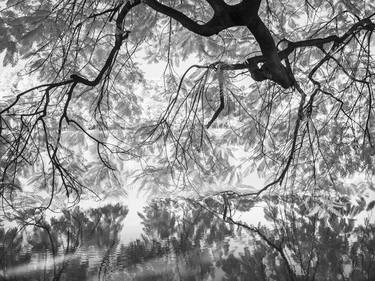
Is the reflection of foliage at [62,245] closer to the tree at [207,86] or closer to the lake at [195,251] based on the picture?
the lake at [195,251]

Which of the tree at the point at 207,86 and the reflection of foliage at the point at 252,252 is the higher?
the tree at the point at 207,86

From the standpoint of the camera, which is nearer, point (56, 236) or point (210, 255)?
point (210, 255)

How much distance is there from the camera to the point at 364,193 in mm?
5656

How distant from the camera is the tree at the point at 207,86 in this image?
254cm

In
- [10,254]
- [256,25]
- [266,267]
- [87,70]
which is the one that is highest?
[87,70]

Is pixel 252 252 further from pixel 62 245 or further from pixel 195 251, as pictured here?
pixel 62 245

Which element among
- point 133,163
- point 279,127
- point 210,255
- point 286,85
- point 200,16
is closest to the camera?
point 210,255

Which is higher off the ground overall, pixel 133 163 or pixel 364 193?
pixel 133 163

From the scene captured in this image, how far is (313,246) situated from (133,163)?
4171mm

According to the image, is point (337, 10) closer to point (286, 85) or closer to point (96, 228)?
point (286, 85)

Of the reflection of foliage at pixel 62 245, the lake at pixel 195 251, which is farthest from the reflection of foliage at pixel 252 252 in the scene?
the reflection of foliage at pixel 62 245

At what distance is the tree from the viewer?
2.54m

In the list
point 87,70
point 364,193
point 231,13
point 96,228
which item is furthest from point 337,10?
point 96,228

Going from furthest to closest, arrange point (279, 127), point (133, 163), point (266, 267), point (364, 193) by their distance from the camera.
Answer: point (133, 163) → point (364, 193) → point (279, 127) → point (266, 267)
